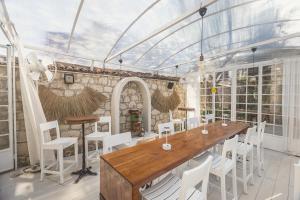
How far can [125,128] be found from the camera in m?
4.41

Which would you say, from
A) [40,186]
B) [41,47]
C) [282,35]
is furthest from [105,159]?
[282,35]

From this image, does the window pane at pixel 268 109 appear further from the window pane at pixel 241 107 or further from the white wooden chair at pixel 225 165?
the white wooden chair at pixel 225 165

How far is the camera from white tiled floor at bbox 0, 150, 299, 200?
2.03 metres

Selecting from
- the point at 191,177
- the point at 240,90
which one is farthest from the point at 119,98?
the point at 240,90

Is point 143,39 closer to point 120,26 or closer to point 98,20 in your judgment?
point 120,26

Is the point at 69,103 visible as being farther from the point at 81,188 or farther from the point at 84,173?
the point at 81,188

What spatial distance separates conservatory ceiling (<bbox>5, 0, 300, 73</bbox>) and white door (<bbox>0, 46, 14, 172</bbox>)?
0.65 m

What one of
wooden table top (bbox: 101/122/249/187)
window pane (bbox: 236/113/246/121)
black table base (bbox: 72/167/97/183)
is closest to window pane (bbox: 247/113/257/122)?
window pane (bbox: 236/113/246/121)

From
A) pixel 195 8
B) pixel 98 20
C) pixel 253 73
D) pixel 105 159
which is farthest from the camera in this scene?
pixel 253 73

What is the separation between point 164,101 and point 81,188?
362cm

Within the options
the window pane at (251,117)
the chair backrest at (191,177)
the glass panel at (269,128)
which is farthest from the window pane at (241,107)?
the chair backrest at (191,177)

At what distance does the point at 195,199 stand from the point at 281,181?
215 centimetres

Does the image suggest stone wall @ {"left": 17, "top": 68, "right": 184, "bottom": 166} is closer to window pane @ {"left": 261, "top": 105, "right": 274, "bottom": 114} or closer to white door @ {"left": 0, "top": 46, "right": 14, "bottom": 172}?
white door @ {"left": 0, "top": 46, "right": 14, "bottom": 172}

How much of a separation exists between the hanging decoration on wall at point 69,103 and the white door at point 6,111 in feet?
1.60
